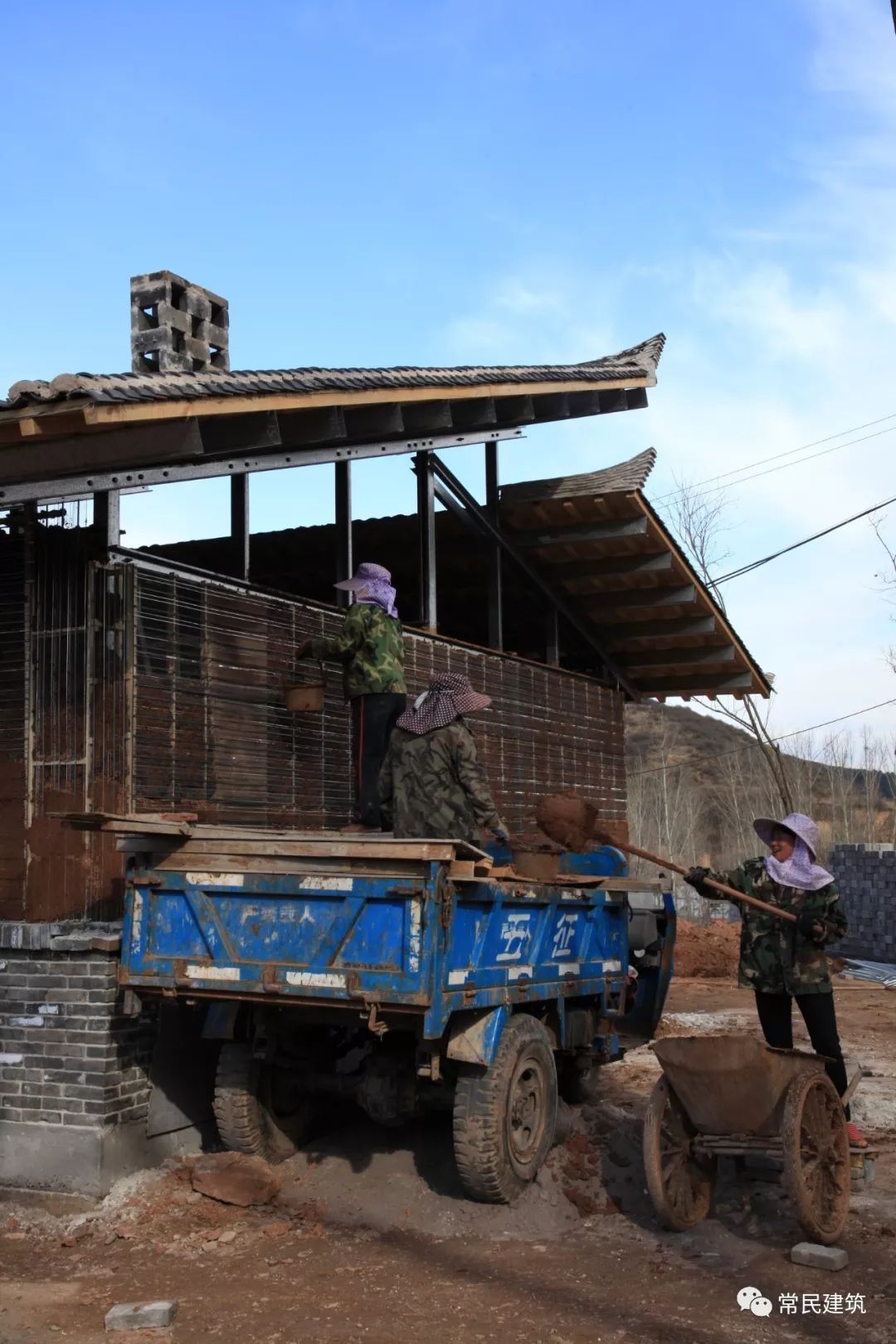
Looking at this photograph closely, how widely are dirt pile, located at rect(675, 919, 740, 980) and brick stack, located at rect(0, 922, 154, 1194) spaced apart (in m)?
11.9

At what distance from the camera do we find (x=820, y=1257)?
593cm

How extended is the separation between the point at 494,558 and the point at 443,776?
19.1 ft

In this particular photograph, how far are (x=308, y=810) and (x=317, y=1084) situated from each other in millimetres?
2630

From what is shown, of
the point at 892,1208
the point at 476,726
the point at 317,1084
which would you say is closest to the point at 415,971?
the point at 317,1084

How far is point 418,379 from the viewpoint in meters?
9.45

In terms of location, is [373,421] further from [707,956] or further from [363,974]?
[707,956]

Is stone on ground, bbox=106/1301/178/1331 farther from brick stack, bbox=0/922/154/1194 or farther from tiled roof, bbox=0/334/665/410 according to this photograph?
tiled roof, bbox=0/334/665/410

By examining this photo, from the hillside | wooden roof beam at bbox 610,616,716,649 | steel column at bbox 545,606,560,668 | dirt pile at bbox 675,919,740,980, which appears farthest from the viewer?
the hillside

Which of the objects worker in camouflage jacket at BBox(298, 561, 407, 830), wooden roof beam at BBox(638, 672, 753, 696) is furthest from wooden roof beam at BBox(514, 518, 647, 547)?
worker in camouflage jacket at BBox(298, 561, 407, 830)

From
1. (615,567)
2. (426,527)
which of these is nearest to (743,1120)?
(426,527)

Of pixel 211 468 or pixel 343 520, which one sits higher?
pixel 343 520

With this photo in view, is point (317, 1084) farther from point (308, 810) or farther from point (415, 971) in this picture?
point (308, 810)

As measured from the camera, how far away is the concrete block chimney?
10.6m

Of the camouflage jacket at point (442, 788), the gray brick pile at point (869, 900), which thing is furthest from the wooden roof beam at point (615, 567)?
the gray brick pile at point (869, 900)
